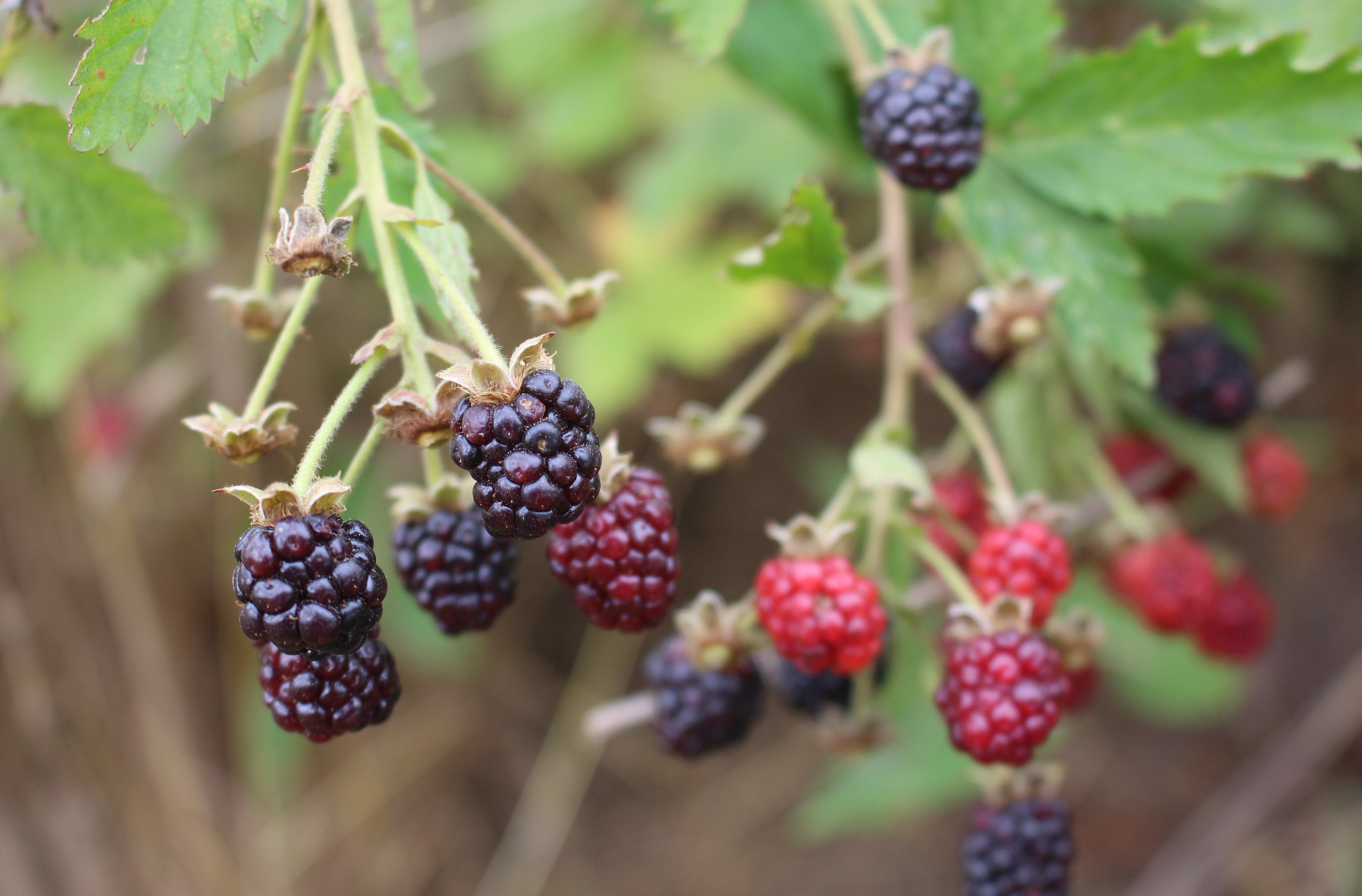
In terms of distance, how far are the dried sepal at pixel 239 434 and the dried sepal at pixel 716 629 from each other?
2.22 ft

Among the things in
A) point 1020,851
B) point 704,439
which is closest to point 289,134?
point 704,439

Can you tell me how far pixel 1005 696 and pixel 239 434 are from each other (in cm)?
105

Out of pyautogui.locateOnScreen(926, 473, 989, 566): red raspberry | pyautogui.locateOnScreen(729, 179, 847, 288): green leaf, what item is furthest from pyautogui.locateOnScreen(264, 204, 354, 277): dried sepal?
pyautogui.locateOnScreen(926, 473, 989, 566): red raspberry

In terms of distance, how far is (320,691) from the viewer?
3.69 ft

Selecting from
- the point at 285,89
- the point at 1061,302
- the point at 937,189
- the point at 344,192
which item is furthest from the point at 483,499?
the point at 285,89

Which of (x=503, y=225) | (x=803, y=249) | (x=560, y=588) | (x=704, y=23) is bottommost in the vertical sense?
(x=560, y=588)

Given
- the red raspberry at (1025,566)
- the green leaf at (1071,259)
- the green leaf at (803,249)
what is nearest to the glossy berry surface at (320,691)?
the green leaf at (803,249)

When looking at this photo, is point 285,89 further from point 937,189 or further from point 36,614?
point 937,189

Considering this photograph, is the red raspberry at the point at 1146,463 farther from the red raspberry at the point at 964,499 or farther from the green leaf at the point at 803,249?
the green leaf at the point at 803,249

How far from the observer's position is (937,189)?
4.95ft

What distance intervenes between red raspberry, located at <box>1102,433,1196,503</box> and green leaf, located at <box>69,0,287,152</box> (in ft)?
6.69

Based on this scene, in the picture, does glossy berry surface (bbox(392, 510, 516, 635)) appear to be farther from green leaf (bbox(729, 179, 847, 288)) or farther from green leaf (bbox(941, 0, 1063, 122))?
green leaf (bbox(941, 0, 1063, 122))

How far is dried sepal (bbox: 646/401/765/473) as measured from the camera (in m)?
1.65

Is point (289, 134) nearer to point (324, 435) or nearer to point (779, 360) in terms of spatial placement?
point (324, 435)
